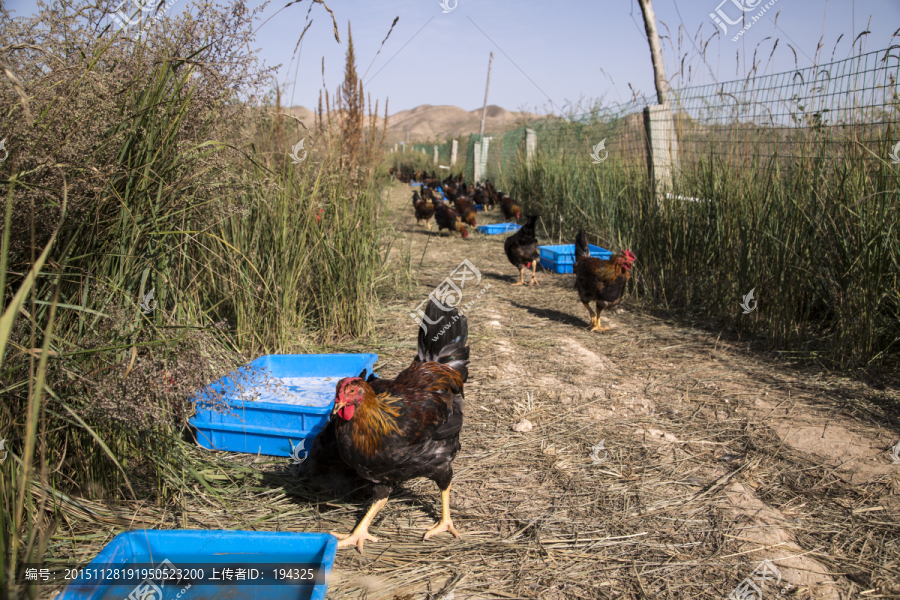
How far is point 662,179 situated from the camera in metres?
5.96

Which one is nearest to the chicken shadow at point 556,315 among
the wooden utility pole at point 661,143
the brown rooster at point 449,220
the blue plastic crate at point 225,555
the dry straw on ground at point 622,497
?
the dry straw on ground at point 622,497

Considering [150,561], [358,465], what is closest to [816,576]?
[358,465]

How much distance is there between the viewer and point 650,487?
266 centimetres

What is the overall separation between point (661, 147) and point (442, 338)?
449cm

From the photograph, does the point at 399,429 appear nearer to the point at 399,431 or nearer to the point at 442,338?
the point at 399,431

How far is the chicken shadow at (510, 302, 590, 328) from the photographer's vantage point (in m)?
5.63

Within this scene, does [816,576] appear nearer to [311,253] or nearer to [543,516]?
[543,516]

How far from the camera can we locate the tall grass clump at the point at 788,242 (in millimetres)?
3637

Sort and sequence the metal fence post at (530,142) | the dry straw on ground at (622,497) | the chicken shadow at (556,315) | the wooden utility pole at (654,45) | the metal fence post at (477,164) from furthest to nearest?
the metal fence post at (477,164), the metal fence post at (530,142), the wooden utility pole at (654,45), the chicken shadow at (556,315), the dry straw on ground at (622,497)

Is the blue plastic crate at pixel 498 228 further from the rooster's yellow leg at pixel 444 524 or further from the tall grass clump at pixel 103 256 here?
the rooster's yellow leg at pixel 444 524

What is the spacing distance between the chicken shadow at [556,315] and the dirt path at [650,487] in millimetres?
1054

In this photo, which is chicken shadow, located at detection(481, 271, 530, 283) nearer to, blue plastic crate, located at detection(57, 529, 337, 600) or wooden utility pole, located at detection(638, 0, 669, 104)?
wooden utility pole, located at detection(638, 0, 669, 104)

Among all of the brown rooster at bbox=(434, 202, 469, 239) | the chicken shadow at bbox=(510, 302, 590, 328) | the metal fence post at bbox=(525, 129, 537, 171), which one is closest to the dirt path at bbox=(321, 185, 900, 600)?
the chicken shadow at bbox=(510, 302, 590, 328)

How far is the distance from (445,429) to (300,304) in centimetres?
217
